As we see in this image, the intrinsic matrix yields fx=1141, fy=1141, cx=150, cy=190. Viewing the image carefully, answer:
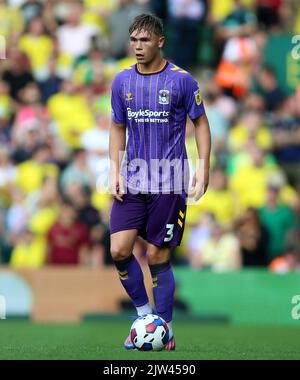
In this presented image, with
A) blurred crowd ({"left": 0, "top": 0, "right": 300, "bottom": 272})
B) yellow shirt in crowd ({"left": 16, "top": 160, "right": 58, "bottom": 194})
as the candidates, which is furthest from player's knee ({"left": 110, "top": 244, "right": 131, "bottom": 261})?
yellow shirt in crowd ({"left": 16, "top": 160, "right": 58, "bottom": 194})

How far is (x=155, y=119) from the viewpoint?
8977 mm

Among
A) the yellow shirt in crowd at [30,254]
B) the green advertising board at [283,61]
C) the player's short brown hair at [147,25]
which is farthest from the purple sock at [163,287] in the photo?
the green advertising board at [283,61]

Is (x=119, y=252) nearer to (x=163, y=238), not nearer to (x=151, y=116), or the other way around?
(x=163, y=238)

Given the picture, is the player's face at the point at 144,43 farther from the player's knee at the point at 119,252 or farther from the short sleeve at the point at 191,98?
the player's knee at the point at 119,252

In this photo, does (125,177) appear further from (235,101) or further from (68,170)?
(235,101)

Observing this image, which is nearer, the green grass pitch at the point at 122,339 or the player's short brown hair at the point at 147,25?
the green grass pitch at the point at 122,339

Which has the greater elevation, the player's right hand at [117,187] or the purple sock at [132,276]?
the player's right hand at [117,187]

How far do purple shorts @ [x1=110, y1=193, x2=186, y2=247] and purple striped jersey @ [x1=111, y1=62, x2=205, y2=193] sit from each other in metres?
0.08

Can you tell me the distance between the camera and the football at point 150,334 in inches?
351

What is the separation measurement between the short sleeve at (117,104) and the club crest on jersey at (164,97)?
0.35m

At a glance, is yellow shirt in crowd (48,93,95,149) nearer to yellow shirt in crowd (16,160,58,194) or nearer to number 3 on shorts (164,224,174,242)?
yellow shirt in crowd (16,160,58,194)
